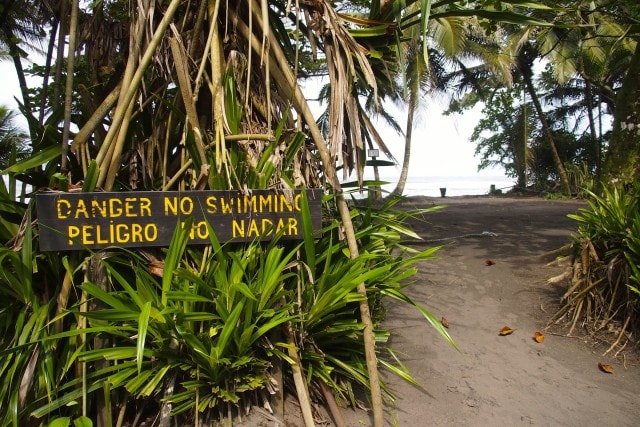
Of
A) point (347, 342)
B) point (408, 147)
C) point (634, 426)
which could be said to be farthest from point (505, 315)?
point (408, 147)

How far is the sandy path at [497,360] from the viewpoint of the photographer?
11.7 ft

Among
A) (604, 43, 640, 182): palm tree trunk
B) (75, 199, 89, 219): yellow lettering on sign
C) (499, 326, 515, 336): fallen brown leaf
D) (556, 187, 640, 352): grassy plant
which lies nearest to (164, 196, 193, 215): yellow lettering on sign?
(75, 199, 89, 219): yellow lettering on sign

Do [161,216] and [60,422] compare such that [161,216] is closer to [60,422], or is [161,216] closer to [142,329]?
[142,329]

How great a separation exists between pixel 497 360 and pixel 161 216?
300 centimetres

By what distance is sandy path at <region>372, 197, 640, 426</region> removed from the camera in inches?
141

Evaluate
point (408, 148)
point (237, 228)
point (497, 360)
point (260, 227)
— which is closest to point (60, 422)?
point (237, 228)

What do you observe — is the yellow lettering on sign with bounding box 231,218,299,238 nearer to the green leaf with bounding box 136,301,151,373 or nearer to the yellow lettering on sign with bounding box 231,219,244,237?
the yellow lettering on sign with bounding box 231,219,244,237

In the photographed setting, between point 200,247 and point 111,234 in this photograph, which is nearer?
point 111,234

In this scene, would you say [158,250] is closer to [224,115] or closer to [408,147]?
[224,115]

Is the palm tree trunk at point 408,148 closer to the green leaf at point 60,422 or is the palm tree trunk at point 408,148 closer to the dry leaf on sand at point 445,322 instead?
the dry leaf on sand at point 445,322

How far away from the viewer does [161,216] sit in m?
2.93

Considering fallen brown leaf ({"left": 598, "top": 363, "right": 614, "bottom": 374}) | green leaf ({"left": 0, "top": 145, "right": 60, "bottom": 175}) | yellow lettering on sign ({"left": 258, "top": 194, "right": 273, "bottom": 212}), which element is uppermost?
green leaf ({"left": 0, "top": 145, "right": 60, "bottom": 175})

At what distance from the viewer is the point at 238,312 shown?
8.75ft

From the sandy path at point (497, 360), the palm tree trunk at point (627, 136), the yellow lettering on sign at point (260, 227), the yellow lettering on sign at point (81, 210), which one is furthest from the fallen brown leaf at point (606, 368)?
the yellow lettering on sign at point (81, 210)
